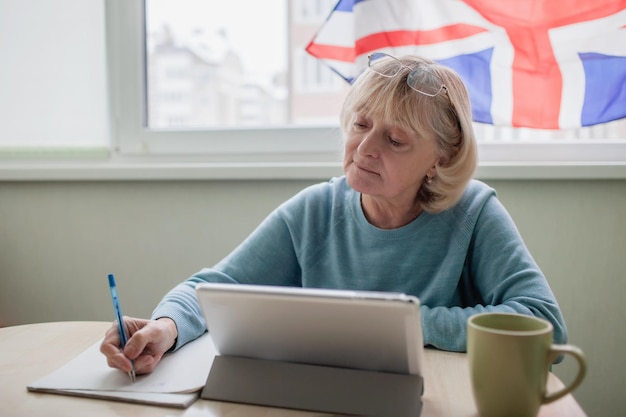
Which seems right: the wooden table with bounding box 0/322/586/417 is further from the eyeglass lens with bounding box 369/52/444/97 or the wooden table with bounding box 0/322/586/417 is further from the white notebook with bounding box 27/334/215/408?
the eyeglass lens with bounding box 369/52/444/97

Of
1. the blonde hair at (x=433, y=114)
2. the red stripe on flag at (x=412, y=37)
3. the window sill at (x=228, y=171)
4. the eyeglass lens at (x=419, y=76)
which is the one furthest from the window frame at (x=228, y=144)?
the eyeglass lens at (x=419, y=76)

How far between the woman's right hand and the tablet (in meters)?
0.12

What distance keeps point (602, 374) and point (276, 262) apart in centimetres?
102

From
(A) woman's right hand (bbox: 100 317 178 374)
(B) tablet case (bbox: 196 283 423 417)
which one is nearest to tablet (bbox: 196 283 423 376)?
(B) tablet case (bbox: 196 283 423 417)

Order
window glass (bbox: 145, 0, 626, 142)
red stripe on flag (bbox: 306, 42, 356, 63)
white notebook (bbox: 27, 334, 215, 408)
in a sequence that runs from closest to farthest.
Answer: white notebook (bbox: 27, 334, 215, 408)
red stripe on flag (bbox: 306, 42, 356, 63)
window glass (bbox: 145, 0, 626, 142)

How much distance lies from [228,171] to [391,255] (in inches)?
29.7

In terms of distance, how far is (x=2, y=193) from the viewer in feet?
6.71

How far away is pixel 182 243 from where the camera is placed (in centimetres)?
→ 194

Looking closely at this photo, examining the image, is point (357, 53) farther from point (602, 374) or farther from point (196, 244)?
point (602, 374)

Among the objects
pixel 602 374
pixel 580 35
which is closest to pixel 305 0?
pixel 580 35

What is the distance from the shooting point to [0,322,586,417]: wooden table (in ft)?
2.41

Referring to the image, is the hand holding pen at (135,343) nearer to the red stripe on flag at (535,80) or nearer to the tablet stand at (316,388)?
the tablet stand at (316,388)

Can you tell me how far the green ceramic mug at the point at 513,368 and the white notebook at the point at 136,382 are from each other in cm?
34

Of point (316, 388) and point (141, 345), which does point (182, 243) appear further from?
point (316, 388)
